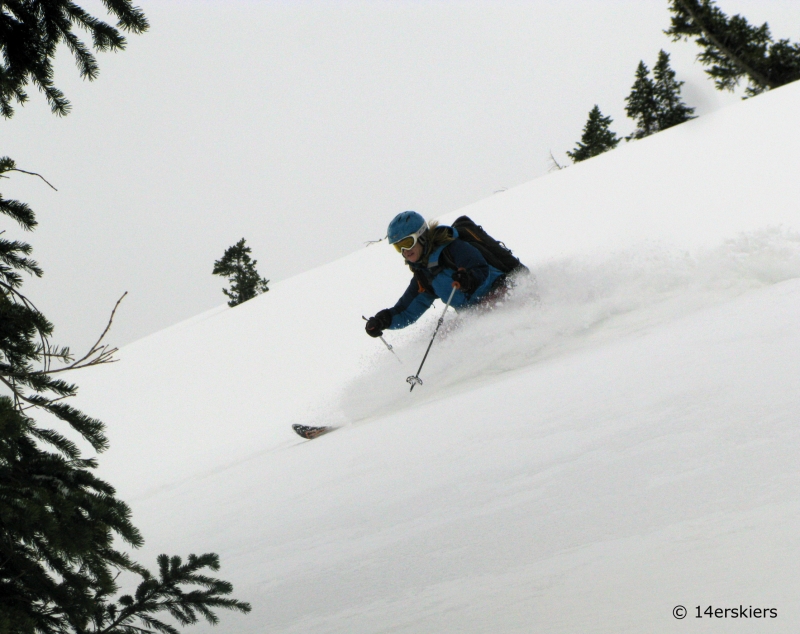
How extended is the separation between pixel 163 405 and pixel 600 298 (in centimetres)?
895

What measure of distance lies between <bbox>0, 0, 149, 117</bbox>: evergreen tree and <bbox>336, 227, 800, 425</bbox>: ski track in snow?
3.41 metres

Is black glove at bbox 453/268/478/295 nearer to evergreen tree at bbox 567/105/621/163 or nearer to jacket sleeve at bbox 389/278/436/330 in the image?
jacket sleeve at bbox 389/278/436/330

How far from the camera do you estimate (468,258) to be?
21.6ft

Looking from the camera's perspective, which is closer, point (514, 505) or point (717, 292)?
point (514, 505)

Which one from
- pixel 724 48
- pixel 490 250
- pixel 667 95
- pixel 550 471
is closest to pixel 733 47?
pixel 724 48

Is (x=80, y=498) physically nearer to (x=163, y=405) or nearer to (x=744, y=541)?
(x=744, y=541)

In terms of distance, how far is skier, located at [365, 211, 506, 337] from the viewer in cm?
651

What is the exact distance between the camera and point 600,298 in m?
6.03

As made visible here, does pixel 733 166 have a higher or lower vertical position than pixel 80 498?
higher

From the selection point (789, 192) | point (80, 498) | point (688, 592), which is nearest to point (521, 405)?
point (688, 592)

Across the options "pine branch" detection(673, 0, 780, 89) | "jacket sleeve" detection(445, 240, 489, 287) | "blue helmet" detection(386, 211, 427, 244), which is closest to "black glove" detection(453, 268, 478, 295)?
"jacket sleeve" detection(445, 240, 489, 287)

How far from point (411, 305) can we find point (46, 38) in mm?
4820

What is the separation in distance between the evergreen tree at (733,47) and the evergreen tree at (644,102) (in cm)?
913

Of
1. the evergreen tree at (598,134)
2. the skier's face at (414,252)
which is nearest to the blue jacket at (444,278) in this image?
the skier's face at (414,252)
